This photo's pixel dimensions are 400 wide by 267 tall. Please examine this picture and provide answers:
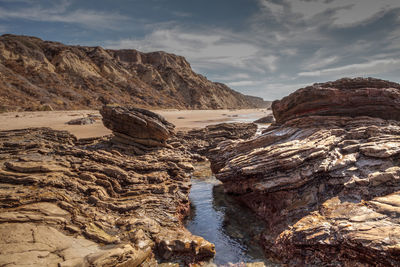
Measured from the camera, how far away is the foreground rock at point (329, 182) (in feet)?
24.6

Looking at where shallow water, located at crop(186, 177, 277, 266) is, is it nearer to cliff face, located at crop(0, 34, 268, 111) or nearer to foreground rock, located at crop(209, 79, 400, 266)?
foreground rock, located at crop(209, 79, 400, 266)

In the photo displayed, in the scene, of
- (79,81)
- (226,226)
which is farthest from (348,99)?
(79,81)

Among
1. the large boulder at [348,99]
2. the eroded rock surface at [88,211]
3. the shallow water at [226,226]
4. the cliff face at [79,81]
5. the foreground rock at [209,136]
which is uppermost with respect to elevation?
the cliff face at [79,81]

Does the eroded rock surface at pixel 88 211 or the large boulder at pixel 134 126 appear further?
the large boulder at pixel 134 126

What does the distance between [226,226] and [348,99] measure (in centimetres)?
1031

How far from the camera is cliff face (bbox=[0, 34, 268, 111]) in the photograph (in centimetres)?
5588

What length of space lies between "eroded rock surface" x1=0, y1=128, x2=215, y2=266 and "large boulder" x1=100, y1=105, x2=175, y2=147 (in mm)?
3316

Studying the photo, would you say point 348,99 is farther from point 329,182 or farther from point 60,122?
point 60,122

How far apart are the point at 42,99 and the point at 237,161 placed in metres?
57.6

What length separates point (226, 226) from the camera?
1124cm

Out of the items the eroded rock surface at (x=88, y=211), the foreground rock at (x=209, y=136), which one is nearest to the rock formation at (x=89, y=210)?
the eroded rock surface at (x=88, y=211)

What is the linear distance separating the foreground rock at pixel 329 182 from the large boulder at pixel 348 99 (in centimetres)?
6

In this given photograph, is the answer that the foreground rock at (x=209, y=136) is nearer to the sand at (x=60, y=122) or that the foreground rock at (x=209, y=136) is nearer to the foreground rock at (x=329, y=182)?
the sand at (x=60, y=122)

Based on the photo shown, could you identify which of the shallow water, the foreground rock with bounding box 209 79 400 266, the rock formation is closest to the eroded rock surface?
the rock formation
